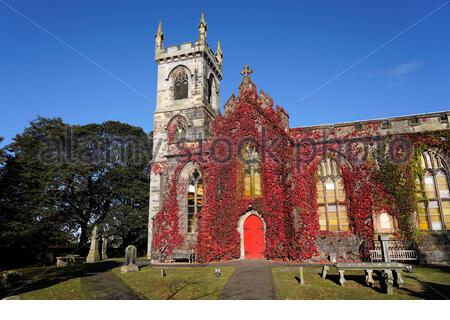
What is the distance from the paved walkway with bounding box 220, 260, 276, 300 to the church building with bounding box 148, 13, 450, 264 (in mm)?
4816

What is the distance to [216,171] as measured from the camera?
21.3 metres

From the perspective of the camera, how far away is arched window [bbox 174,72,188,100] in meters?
32.8

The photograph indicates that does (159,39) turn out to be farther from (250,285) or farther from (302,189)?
(250,285)

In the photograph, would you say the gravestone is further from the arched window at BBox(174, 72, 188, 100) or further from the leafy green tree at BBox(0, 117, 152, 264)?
→ the arched window at BBox(174, 72, 188, 100)

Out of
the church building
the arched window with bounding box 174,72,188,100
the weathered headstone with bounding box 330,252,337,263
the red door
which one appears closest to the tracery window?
the arched window with bounding box 174,72,188,100

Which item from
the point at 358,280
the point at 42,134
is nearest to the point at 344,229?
the point at 358,280

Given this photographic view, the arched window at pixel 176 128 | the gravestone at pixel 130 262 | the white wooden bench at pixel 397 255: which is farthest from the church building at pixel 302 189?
the arched window at pixel 176 128

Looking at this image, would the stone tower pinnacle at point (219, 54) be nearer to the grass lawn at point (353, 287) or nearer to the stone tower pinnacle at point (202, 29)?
the stone tower pinnacle at point (202, 29)

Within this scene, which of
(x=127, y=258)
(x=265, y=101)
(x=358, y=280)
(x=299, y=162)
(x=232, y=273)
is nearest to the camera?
(x=358, y=280)

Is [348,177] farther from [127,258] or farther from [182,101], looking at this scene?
[182,101]

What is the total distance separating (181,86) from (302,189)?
19183 mm

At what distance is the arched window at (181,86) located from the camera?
32.8 meters

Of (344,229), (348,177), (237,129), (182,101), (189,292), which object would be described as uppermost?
(182,101)

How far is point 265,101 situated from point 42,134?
26.4 metres
